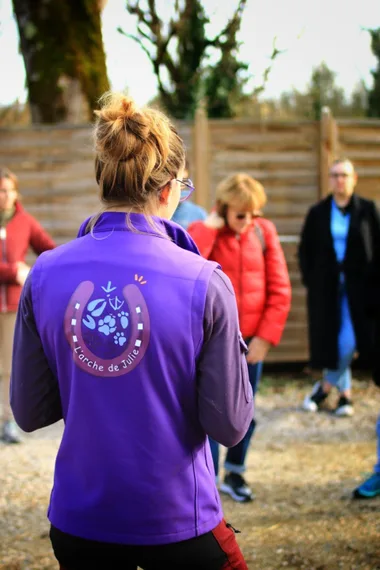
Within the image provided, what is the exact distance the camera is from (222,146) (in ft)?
25.6

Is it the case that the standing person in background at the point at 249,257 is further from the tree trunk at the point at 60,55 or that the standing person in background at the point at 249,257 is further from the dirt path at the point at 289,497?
the tree trunk at the point at 60,55

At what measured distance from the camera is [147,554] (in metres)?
1.85

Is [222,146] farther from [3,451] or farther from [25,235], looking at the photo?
[3,451]

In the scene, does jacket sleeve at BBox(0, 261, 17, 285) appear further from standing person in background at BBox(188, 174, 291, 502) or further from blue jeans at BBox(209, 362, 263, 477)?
blue jeans at BBox(209, 362, 263, 477)

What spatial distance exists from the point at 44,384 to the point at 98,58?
25.6ft

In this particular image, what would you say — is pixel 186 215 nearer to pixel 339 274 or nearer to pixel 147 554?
pixel 339 274

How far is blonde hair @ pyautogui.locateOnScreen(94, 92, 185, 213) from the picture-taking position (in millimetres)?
1875

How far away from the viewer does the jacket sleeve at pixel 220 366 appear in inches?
72.7

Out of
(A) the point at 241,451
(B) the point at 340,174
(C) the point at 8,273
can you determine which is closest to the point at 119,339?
(A) the point at 241,451

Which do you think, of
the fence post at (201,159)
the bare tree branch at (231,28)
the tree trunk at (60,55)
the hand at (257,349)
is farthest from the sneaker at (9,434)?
the bare tree branch at (231,28)

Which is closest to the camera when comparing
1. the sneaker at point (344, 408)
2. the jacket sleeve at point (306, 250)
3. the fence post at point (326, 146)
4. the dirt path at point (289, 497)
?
the dirt path at point (289, 497)

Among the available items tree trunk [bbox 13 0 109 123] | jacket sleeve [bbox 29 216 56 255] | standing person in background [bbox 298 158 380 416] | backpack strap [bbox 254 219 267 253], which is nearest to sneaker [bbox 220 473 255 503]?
backpack strap [bbox 254 219 267 253]

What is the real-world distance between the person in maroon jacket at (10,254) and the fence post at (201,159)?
84.7 inches

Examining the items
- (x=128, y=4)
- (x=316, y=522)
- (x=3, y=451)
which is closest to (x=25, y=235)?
(x=3, y=451)
